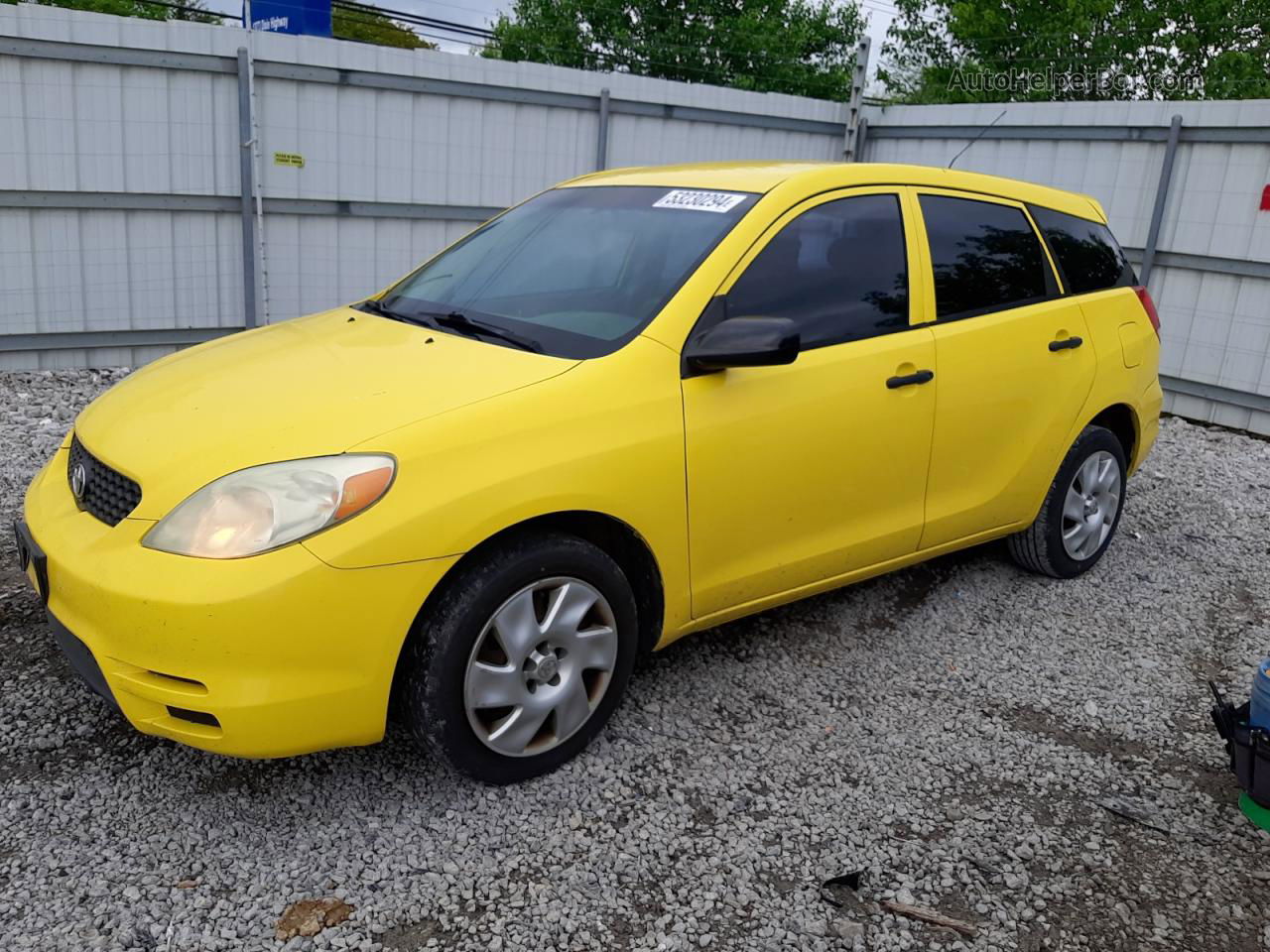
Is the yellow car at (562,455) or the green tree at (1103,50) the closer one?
the yellow car at (562,455)

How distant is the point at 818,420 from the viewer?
3496 millimetres

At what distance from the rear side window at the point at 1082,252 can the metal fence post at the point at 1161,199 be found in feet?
14.2

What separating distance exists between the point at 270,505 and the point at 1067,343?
3.25 meters

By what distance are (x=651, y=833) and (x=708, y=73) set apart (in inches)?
914

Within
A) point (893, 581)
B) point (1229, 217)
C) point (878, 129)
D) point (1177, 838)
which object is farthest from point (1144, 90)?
point (1177, 838)

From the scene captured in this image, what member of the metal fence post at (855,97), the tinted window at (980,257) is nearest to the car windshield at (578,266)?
the tinted window at (980,257)

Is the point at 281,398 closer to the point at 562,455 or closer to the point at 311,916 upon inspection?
the point at 562,455

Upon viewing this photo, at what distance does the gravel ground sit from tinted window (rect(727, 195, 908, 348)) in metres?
1.26

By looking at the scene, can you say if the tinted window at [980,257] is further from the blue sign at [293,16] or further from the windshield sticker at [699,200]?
the blue sign at [293,16]

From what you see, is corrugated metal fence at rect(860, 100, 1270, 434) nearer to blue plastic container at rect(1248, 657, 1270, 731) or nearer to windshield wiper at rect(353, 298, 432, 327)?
blue plastic container at rect(1248, 657, 1270, 731)

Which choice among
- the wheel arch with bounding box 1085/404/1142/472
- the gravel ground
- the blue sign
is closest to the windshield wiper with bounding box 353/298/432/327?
the gravel ground

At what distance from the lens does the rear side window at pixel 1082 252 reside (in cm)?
456

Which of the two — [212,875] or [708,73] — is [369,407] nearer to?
[212,875]

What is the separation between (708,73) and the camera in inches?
941
